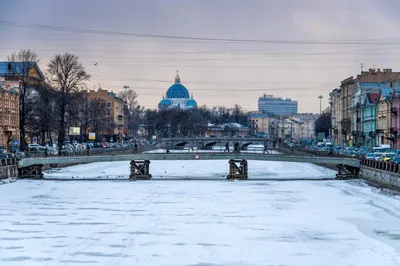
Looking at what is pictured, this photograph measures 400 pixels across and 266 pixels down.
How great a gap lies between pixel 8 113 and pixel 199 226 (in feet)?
231

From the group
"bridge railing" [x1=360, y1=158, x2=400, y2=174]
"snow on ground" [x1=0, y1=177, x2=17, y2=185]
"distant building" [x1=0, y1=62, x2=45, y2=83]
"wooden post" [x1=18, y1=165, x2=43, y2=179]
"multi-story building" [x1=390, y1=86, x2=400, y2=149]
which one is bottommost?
"snow on ground" [x1=0, y1=177, x2=17, y2=185]

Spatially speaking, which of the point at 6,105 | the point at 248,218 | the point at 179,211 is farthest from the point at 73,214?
the point at 6,105

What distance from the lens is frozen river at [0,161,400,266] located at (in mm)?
30391

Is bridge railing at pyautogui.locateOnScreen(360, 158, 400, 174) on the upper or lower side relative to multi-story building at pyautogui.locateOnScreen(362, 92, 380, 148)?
lower

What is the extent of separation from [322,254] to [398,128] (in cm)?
7588

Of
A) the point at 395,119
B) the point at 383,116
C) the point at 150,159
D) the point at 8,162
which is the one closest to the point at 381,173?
the point at 150,159

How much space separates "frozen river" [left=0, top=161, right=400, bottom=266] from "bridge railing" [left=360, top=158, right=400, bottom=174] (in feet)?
6.72

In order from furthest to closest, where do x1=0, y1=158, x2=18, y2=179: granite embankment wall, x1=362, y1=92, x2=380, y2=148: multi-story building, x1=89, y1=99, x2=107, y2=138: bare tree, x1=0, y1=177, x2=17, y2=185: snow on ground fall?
x1=89, y1=99, x2=107, y2=138: bare tree < x1=362, y1=92, x2=380, y2=148: multi-story building < x1=0, y1=158, x2=18, y2=179: granite embankment wall < x1=0, y1=177, x2=17, y2=185: snow on ground

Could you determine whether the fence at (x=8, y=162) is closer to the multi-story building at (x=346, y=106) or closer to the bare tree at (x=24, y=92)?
the bare tree at (x=24, y=92)

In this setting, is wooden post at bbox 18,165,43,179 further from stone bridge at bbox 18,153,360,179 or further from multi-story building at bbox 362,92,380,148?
multi-story building at bbox 362,92,380,148

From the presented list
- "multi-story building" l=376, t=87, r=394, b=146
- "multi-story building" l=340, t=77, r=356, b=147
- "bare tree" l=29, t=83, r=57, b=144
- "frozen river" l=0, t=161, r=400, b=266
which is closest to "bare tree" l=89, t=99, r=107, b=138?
"bare tree" l=29, t=83, r=57, b=144

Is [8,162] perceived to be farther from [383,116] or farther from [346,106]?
[346,106]

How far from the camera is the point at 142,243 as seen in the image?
33312 millimetres

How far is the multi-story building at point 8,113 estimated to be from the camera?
101562mm
